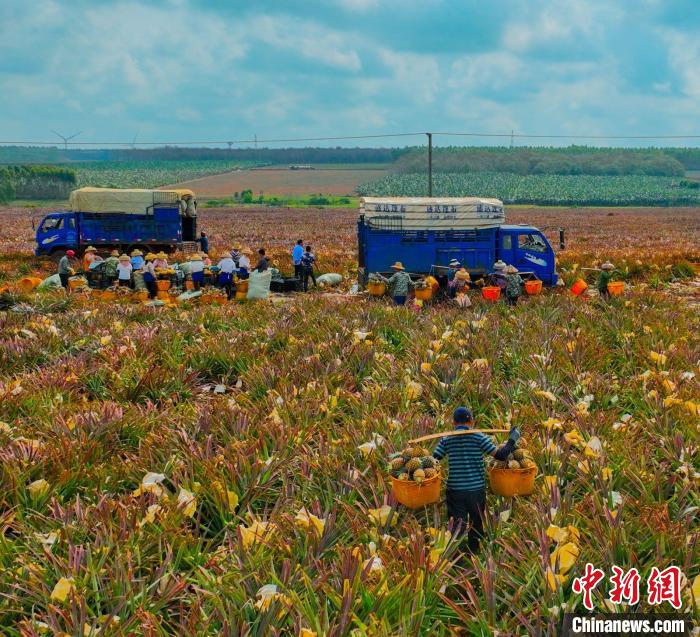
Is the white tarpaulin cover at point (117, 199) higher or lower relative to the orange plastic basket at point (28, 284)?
higher

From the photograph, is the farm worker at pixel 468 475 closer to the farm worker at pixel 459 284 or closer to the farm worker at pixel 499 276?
the farm worker at pixel 459 284

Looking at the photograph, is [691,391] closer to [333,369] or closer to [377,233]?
[333,369]

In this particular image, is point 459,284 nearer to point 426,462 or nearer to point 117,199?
point 426,462

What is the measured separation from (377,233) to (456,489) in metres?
13.8

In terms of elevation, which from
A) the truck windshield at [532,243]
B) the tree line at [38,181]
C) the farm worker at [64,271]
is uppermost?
→ the tree line at [38,181]

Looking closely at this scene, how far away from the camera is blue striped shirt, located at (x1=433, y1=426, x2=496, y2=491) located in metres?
4.93

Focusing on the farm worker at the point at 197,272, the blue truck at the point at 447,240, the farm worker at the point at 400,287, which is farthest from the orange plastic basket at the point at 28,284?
the farm worker at the point at 400,287

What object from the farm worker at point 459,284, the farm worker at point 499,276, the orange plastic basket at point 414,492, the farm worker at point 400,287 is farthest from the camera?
the farm worker at point 499,276

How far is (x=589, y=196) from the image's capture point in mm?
142375

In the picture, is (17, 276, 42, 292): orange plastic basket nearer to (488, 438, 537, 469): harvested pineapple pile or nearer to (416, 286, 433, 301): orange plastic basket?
(416, 286, 433, 301): orange plastic basket

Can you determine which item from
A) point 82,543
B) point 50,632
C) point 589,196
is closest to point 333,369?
point 82,543

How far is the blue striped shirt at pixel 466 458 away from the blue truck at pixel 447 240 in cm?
1334

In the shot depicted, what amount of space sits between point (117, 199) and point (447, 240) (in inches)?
580

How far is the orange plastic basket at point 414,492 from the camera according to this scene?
4863 mm
